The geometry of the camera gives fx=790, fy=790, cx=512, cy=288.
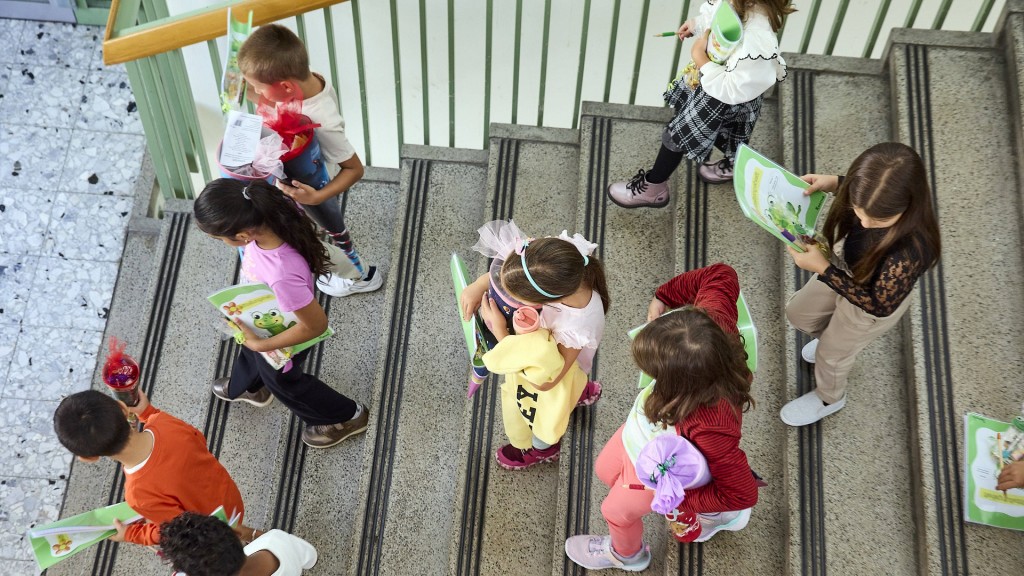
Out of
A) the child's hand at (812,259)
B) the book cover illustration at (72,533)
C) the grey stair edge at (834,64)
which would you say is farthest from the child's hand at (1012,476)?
the book cover illustration at (72,533)

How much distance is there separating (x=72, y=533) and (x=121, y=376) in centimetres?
59

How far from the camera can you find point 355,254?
3.53 metres

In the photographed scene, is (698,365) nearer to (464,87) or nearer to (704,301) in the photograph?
(704,301)

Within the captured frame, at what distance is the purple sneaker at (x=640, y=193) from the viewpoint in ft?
11.2

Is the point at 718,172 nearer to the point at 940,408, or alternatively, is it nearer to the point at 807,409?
the point at 807,409

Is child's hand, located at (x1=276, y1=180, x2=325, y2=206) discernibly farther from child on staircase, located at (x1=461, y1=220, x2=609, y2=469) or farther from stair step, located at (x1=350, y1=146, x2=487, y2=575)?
child on staircase, located at (x1=461, y1=220, x2=609, y2=469)

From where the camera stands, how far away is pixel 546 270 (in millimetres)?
2166

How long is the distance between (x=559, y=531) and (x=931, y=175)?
197 centimetres

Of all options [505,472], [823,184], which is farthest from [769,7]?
[505,472]

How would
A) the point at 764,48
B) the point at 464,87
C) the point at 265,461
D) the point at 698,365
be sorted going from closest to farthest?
the point at 698,365 < the point at 764,48 < the point at 265,461 < the point at 464,87

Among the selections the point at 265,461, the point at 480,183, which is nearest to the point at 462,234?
the point at 480,183

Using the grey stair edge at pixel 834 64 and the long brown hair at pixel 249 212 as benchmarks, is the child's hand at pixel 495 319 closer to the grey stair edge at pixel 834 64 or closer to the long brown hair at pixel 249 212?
the long brown hair at pixel 249 212

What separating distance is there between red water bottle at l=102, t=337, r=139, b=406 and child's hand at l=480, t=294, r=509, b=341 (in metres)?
1.28

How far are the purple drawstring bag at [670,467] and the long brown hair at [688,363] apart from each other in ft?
0.22
